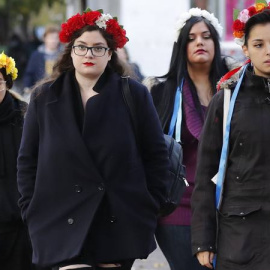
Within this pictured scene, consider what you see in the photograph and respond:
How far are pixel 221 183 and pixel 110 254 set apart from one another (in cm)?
72

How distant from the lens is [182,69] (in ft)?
23.2

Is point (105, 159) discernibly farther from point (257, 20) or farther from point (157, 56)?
point (157, 56)

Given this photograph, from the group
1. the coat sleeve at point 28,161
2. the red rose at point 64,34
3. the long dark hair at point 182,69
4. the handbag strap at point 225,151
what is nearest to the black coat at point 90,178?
the coat sleeve at point 28,161

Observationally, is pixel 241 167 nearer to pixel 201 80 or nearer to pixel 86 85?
pixel 86 85

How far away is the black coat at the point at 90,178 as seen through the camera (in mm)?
5582

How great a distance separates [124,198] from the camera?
561 centimetres

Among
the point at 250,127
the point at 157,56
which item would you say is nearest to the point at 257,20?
the point at 250,127

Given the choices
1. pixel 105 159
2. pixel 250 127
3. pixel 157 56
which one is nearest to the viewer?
pixel 250 127

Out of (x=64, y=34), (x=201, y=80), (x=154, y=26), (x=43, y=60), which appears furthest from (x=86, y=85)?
(x=154, y=26)

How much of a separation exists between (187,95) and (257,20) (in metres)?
1.58

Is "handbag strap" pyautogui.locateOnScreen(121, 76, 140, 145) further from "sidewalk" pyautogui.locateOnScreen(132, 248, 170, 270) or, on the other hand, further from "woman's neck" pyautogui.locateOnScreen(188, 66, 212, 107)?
"sidewalk" pyautogui.locateOnScreen(132, 248, 170, 270)

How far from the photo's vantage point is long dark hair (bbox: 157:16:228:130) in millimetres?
6957

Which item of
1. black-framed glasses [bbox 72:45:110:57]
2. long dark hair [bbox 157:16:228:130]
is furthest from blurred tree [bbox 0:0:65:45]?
black-framed glasses [bbox 72:45:110:57]

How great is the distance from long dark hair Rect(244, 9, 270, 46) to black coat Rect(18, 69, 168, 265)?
2.30 feet
